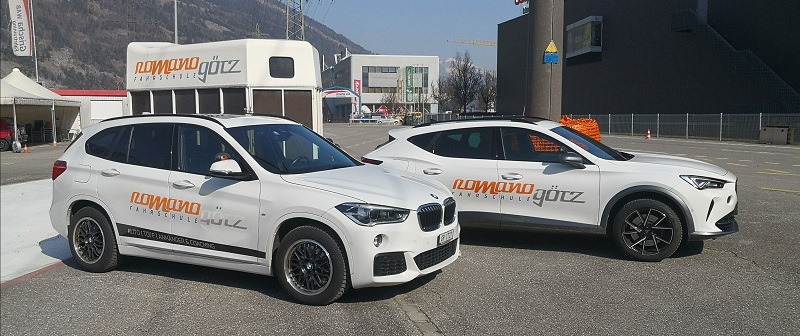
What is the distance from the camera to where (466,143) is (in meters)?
8.00

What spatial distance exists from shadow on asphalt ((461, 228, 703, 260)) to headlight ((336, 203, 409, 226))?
9.61 feet

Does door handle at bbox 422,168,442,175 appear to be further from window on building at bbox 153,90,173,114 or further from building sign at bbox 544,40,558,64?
building sign at bbox 544,40,558,64

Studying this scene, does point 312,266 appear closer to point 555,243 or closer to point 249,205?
point 249,205

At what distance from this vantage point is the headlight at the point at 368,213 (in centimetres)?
523

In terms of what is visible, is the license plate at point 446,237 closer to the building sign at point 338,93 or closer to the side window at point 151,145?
the side window at point 151,145

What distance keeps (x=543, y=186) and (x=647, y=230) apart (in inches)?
48.0

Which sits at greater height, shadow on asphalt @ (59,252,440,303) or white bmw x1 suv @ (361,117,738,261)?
white bmw x1 suv @ (361,117,738,261)

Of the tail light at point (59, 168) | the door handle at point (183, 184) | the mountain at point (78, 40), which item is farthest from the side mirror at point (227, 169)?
the tail light at point (59, 168)

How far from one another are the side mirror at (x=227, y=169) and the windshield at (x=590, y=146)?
3.94 metres

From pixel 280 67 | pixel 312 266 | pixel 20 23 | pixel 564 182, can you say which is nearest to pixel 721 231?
pixel 564 182

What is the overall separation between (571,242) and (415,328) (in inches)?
148

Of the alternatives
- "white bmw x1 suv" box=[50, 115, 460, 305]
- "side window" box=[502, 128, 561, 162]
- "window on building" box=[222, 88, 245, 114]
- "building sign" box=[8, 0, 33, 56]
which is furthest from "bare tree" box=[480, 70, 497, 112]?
"building sign" box=[8, 0, 33, 56]

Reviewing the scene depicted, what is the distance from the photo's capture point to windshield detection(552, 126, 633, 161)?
755 centimetres

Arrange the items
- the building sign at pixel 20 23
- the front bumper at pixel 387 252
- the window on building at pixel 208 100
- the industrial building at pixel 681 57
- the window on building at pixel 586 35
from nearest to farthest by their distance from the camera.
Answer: the building sign at pixel 20 23, the front bumper at pixel 387 252, the window on building at pixel 208 100, the industrial building at pixel 681 57, the window on building at pixel 586 35
